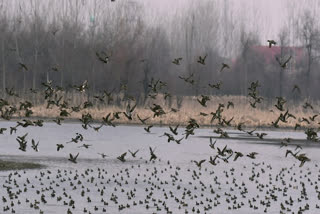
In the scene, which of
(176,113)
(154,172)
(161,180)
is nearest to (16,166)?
(154,172)

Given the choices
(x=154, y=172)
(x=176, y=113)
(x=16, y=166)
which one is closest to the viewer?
(x=154, y=172)

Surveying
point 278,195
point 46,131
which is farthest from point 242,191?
point 46,131

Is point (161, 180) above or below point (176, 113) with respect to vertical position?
above

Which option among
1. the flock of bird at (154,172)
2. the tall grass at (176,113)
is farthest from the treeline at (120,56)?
the flock of bird at (154,172)

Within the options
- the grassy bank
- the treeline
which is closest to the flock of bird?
the grassy bank

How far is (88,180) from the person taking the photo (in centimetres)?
1878

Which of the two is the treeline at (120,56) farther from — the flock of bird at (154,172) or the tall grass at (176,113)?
the flock of bird at (154,172)

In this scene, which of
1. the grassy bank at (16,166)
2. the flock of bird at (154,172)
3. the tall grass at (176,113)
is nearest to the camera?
the flock of bird at (154,172)

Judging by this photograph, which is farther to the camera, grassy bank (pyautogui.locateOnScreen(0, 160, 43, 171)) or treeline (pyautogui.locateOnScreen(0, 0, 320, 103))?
treeline (pyautogui.locateOnScreen(0, 0, 320, 103))

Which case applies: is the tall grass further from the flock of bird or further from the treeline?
the flock of bird

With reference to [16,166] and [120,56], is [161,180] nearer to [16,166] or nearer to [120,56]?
[16,166]

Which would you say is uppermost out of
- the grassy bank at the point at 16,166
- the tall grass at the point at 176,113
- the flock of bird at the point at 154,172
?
the flock of bird at the point at 154,172

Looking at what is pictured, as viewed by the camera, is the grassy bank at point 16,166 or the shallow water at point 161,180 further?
the grassy bank at point 16,166

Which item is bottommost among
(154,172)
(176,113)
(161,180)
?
(176,113)
